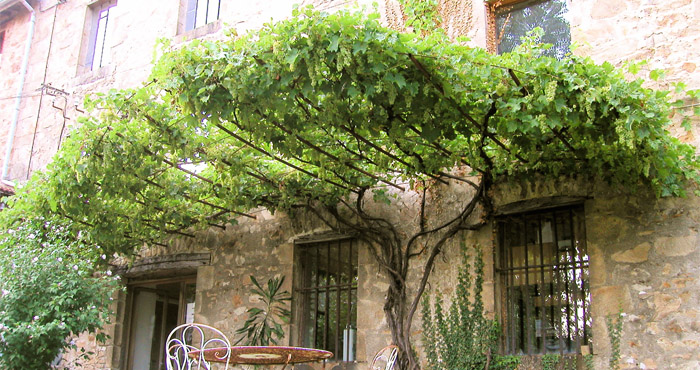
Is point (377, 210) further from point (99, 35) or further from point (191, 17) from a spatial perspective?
point (99, 35)

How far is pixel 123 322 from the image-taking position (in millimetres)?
8586

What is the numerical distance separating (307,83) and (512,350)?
2.87 metres

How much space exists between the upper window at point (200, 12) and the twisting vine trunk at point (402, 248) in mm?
3508

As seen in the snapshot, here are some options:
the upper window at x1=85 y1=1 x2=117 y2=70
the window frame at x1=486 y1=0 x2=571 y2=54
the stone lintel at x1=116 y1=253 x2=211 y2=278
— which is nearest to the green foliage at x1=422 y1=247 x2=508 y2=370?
the window frame at x1=486 y1=0 x2=571 y2=54

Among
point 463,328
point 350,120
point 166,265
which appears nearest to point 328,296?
point 463,328

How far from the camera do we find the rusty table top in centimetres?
465

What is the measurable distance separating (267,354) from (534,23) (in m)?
3.87

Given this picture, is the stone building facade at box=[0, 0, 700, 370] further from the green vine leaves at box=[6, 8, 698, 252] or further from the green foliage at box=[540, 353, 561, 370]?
the green vine leaves at box=[6, 8, 698, 252]

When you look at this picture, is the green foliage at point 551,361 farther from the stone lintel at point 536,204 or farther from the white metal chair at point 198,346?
the white metal chair at point 198,346

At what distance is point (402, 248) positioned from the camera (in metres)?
6.71

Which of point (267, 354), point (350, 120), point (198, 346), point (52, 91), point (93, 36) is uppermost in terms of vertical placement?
point (93, 36)

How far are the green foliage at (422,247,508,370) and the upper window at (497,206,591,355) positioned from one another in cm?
19

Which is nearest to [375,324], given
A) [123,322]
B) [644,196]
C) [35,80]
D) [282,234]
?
[282,234]

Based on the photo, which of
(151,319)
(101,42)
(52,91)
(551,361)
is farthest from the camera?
(101,42)
